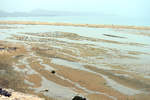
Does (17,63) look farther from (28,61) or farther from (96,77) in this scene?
(96,77)

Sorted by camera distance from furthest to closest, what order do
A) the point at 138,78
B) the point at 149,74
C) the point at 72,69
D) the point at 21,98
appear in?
the point at 72,69 → the point at 149,74 → the point at 138,78 → the point at 21,98

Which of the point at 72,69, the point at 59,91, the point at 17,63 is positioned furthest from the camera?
the point at 17,63

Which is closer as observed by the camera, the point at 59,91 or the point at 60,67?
the point at 59,91

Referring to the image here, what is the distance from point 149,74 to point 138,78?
1596 millimetres

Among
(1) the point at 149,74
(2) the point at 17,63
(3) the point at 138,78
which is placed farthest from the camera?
(2) the point at 17,63

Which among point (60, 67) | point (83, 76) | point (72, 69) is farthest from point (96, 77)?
point (60, 67)

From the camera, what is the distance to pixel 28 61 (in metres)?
17.4

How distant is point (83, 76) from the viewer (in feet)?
44.4

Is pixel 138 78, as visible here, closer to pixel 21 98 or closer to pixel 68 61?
pixel 68 61

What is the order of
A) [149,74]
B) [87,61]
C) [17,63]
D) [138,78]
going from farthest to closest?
[87,61] < [17,63] < [149,74] < [138,78]

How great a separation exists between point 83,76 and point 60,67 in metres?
2.95

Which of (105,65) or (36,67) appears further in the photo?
(105,65)

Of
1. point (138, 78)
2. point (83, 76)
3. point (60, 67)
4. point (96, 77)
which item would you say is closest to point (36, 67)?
point (60, 67)

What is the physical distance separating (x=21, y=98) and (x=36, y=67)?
6986 mm
